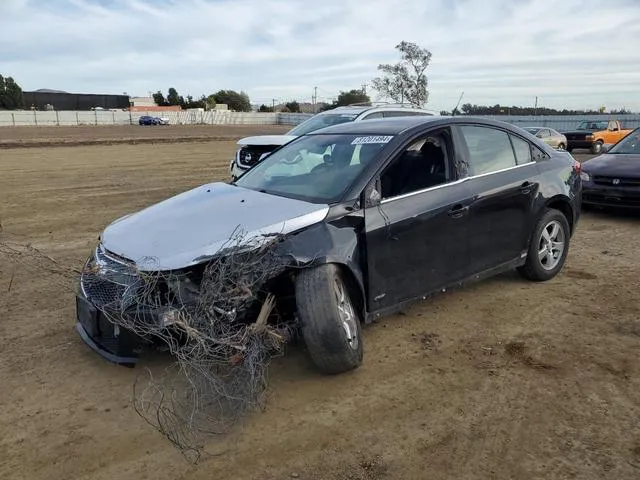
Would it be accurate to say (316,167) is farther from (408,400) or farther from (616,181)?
(616,181)

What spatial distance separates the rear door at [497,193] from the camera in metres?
4.90

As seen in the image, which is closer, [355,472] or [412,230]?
[355,472]

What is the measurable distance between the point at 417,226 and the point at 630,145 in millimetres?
7477

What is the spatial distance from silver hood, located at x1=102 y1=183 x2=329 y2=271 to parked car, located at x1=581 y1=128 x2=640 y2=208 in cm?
649

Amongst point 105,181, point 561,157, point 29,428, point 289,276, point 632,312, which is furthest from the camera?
point 105,181

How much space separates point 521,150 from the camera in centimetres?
557

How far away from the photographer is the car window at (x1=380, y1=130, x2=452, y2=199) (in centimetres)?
442

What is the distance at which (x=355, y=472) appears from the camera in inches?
116

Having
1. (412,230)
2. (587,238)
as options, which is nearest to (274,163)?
(412,230)

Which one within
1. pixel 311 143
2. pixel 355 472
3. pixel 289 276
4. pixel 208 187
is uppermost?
pixel 311 143

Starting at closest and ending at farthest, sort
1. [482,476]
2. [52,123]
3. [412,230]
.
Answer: [482,476] → [412,230] → [52,123]

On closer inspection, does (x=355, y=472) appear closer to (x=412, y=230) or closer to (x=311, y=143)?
(x=412, y=230)

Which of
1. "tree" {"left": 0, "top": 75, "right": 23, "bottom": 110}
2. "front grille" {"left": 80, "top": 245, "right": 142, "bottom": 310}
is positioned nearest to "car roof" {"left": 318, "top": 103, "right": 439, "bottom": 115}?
"front grille" {"left": 80, "top": 245, "right": 142, "bottom": 310}

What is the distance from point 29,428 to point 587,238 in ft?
23.1
